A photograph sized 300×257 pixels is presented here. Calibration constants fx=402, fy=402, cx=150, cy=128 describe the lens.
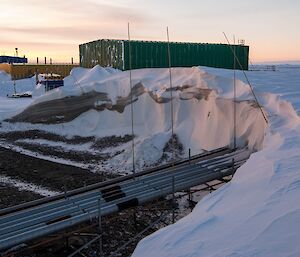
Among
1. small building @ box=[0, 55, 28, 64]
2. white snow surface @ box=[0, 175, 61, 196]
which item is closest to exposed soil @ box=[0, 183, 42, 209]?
white snow surface @ box=[0, 175, 61, 196]

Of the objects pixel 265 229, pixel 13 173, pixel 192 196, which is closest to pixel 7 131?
pixel 13 173

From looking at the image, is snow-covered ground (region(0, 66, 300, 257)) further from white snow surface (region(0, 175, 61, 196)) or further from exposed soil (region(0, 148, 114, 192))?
white snow surface (region(0, 175, 61, 196))

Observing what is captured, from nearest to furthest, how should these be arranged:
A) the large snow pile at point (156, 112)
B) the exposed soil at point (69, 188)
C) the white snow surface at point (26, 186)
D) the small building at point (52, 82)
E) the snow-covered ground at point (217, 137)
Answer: the snow-covered ground at point (217, 137)
the exposed soil at point (69, 188)
the white snow surface at point (26, 186)
the large snow pile at point (156, 112)
the small building at point (52, 82)

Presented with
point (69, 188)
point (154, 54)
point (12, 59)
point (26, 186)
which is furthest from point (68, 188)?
point (12, 59)

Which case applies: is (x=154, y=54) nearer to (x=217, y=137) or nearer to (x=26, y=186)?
(x=217, y=137)


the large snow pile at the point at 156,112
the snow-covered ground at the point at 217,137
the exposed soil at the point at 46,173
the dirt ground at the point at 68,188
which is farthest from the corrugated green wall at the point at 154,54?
the exposed soil at the point at 46,173

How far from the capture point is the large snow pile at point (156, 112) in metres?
14.6

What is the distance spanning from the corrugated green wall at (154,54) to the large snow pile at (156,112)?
11.2 ft

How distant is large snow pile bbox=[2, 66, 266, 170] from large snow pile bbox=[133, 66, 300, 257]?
5241 millimetres

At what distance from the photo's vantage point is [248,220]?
544 centimetres

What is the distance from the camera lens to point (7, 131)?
21625 millimetres

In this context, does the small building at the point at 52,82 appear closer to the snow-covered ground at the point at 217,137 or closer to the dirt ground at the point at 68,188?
the snow-covered ground at the point at 217,137

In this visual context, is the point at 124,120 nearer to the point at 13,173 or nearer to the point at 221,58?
the point at 13,173

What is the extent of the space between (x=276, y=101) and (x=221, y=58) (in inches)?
646
